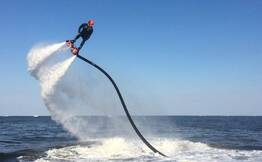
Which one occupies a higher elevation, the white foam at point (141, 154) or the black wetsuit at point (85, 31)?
the black wetsuit at point (85, 31)

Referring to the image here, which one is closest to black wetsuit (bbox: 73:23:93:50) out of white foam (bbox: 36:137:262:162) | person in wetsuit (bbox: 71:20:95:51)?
person in wetsuit (bbox: 71:20:95:51)

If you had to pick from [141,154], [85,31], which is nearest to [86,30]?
[85,31]

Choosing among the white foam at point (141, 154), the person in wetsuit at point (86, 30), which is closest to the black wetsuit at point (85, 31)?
the person in wetsuit at point (86, 30)

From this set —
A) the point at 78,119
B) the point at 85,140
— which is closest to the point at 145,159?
the point at 78,119

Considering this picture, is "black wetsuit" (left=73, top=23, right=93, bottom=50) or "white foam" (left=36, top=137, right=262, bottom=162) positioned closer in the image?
"black wetsuit" (left=73, top=23, right=93, bottom=50)

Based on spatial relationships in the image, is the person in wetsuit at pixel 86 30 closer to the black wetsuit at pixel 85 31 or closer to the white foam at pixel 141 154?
the black wetsuit at pixel 85 31

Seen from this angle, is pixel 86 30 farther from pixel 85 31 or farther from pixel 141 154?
pixel 141 154

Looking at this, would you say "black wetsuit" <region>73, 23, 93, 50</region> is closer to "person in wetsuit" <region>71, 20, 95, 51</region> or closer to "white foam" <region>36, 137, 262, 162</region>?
"person in wetsuit" <region>71, 20, 95, 51</region>

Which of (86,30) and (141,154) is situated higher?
(86,30)

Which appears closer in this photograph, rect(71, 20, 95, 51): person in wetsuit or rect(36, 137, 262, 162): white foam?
rect(71, 20, 95, 51): person in wetsuit

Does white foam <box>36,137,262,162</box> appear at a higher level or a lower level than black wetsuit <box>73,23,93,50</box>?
lower

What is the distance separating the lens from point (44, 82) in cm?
2630

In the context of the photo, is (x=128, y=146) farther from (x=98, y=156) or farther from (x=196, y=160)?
(x=196, y=160)

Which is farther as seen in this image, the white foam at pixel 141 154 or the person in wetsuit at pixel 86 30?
the white foam at pixel 141 154
